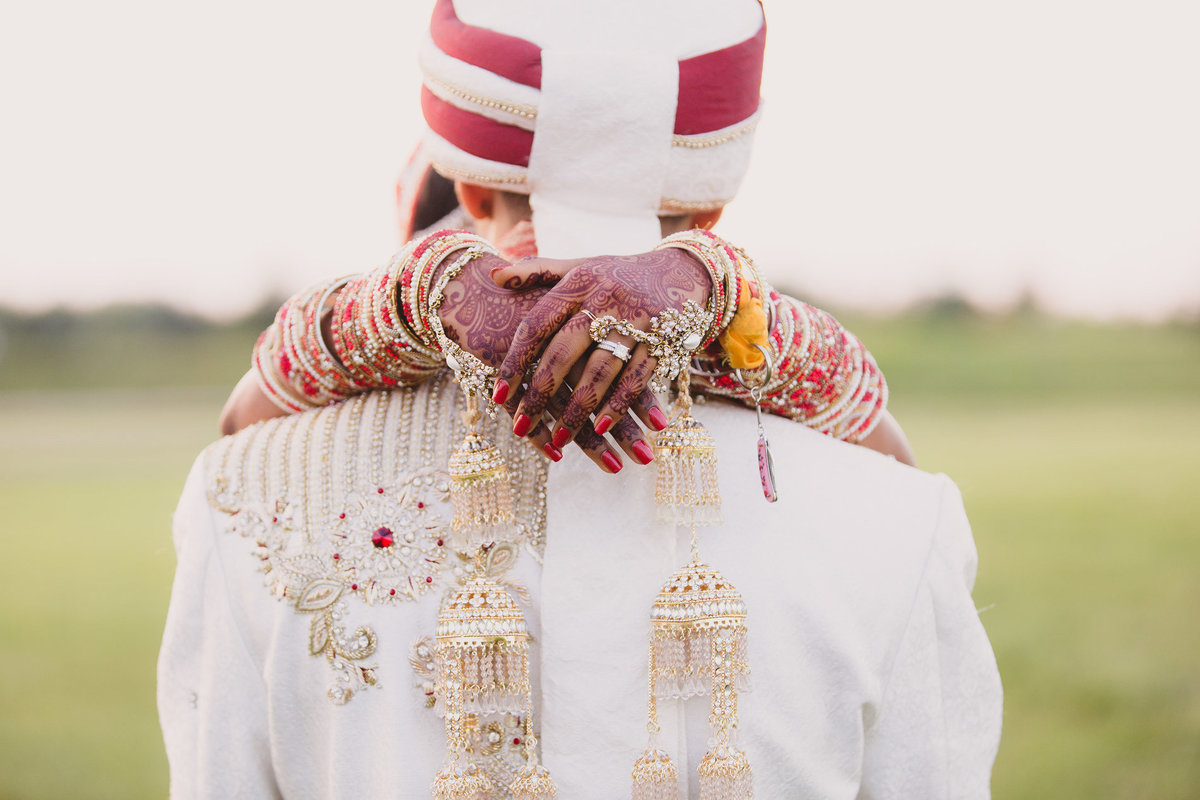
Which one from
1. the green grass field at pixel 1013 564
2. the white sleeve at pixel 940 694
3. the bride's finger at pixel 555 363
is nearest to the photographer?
the bride's finger at pixel 555 363

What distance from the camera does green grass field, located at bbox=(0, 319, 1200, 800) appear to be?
13.1ft

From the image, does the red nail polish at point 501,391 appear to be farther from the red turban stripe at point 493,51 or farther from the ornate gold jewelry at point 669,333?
the red turban stripe at point 493,51

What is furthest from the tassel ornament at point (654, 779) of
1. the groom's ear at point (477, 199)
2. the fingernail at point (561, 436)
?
the groom's ear at point (477, 199)

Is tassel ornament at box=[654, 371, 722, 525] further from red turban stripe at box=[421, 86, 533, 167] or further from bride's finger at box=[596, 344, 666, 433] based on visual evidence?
red turban stripe at box=[421, 86, 533, 167]

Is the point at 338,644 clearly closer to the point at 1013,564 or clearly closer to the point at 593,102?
the point at 593,102

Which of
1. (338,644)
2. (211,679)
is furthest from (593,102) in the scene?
(211,679)

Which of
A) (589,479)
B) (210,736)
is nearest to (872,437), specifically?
(589,479)

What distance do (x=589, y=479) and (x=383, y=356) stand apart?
0.73 feet

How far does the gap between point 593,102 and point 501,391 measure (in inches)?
12.1

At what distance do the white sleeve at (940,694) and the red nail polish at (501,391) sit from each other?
481 mm

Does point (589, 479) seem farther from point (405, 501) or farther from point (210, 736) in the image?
point (210, 736)

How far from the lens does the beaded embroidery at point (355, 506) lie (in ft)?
3.03

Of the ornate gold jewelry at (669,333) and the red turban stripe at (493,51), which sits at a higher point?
the red turban stripe at (493,51)

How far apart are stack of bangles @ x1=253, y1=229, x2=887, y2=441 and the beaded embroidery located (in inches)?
1.6
